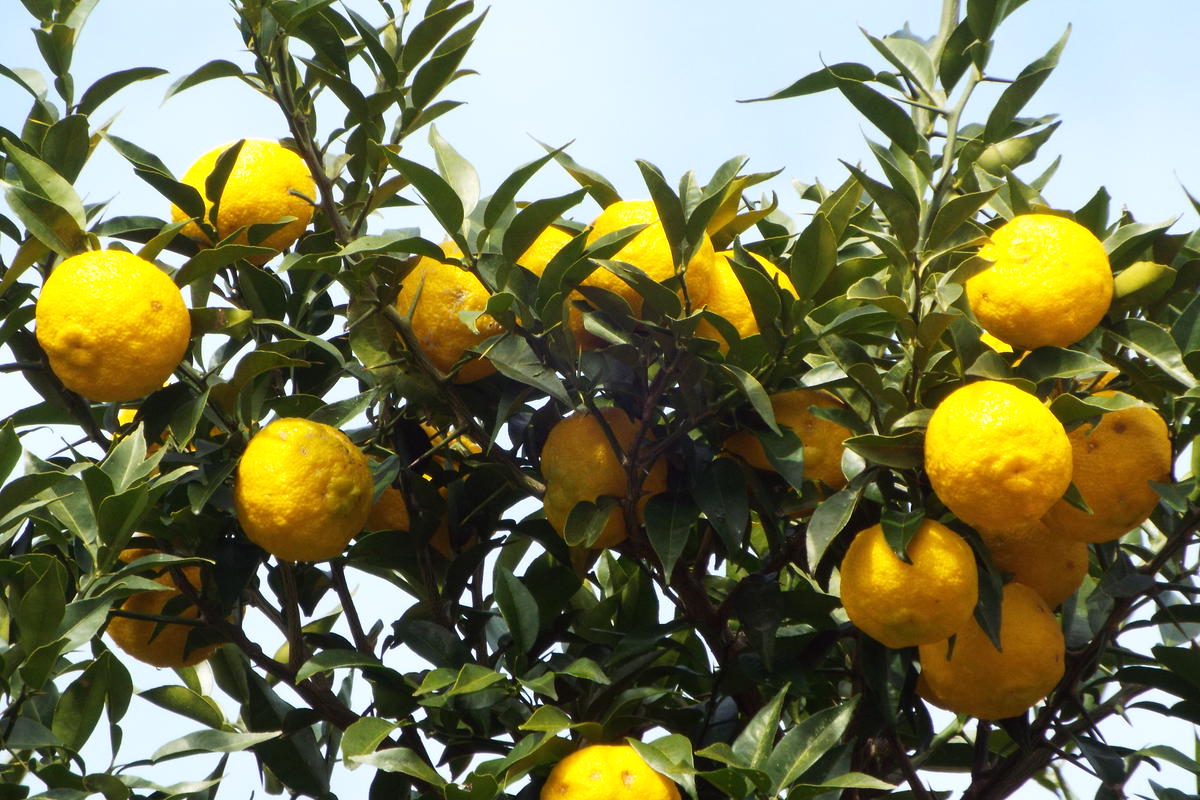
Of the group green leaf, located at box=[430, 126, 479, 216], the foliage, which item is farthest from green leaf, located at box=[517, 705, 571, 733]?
green leaf, located at box=[430, 126, 479, 216]

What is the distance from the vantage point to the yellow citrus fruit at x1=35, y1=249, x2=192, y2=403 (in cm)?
155

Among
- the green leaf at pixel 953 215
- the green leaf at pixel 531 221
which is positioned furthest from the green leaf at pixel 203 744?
the green leaf at pixel 953 215

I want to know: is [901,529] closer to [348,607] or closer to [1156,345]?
[1156,345]

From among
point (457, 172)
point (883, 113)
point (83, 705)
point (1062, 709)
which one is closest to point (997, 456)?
point (883, 113)

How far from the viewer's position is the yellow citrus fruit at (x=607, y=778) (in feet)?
4.96

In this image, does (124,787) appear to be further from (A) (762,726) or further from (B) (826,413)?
(B) (826,413)

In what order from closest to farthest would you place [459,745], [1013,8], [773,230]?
[1013,8]
[459,745]
[773,230]

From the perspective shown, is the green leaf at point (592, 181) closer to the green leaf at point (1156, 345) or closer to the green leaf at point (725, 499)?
the green leaf at point (725, 499)

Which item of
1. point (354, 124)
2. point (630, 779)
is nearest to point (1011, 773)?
point (630, 779)

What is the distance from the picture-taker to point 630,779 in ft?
4.99

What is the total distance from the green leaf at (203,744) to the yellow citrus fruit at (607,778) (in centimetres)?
39

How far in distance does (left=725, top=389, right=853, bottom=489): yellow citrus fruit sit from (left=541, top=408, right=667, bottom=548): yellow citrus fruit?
18cm

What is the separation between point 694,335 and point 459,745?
67cm

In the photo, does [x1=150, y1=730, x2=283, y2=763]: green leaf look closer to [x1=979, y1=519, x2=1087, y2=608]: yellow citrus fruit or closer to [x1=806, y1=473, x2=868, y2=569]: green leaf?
[x1=806, y1=473, x2=868, y2=569]: green leaf
